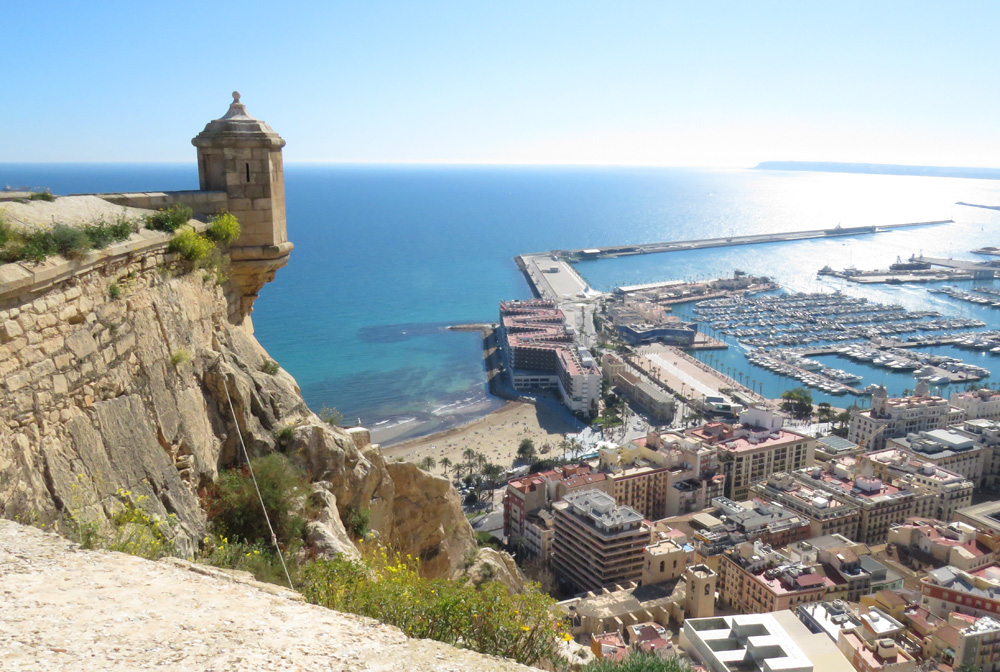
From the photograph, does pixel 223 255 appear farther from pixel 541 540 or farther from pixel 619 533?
pixel 541 540

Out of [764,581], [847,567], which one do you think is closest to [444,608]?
[764,581]

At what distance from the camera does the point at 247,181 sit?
6.41 metres

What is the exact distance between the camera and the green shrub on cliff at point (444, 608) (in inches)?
154

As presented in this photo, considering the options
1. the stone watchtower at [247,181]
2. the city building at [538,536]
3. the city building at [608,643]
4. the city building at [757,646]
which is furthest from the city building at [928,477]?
the stone watchtower at [247,181]

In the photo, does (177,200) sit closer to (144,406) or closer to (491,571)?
(144,406)

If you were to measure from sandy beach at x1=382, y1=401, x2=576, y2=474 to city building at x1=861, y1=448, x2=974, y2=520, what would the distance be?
12.4 meters

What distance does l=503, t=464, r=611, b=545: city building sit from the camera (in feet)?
78.0

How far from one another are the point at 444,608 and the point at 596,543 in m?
17.3

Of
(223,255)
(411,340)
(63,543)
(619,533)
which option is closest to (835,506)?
(619,533)

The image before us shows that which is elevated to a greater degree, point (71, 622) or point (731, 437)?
point (71, 622)

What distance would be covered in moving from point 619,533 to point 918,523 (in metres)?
9.82

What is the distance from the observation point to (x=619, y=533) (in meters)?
20.5

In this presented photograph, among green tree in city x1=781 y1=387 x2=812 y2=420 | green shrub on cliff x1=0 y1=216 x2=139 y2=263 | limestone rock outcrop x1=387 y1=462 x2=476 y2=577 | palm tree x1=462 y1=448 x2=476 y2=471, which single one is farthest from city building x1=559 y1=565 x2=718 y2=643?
green tree in city x1=781 y1=387 x2=812 y2=420

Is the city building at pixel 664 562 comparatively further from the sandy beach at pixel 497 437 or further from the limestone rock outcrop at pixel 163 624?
the limestone rock outcrop at pixel 163 624
